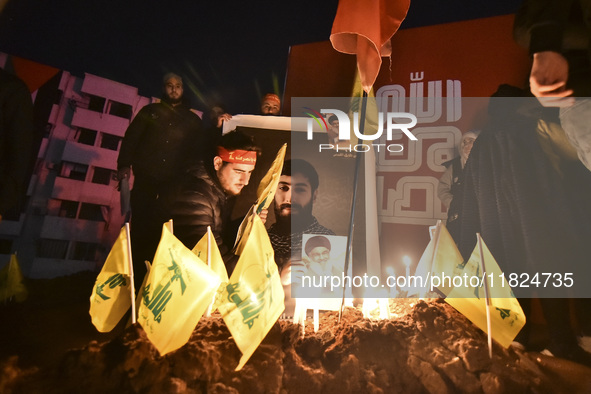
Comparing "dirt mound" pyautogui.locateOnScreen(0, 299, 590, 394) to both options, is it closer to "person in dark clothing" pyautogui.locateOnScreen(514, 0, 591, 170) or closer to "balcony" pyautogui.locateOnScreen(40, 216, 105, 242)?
"balcony" pyautogui.locateOnScreen(40, 216, 105, 242)

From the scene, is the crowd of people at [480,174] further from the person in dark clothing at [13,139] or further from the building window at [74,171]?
the building window at [74,171]

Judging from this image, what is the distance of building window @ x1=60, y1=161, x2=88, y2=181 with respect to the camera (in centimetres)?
397

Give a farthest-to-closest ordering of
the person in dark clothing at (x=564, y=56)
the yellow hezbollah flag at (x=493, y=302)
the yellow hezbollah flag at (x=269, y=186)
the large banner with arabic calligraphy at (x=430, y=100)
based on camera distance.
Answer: the large banner with arabic calligraphy at (x=430, y=100) → the yellow hezbollah flag at (x=269, y=186) → the yellow hezbollah flag at (x=493, y=302) → the person in dark clothing at (x=564, y=56)

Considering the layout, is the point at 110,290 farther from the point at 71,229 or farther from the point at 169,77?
the point at 169,77

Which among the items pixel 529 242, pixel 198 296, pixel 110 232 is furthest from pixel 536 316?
pixel 110 232

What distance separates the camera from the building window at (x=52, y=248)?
3.78m

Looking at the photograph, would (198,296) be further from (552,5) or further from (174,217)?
(552,5)

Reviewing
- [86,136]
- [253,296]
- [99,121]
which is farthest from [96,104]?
[253,296]

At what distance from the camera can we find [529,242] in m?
3.06

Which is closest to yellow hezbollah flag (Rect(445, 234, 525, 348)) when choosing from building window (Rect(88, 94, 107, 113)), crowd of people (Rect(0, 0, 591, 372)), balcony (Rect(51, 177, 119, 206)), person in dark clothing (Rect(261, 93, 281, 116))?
crowd of people (Rect(0, 0, 591, 372))

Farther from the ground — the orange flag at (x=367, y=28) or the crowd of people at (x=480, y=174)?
the orange flag at (x=367, y=28)

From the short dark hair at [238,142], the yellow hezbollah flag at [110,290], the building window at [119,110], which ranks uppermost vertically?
the building window at [119,110]

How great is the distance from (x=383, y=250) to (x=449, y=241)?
94 cm

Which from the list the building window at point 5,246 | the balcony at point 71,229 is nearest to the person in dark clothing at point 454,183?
the balcony at point 71,229
